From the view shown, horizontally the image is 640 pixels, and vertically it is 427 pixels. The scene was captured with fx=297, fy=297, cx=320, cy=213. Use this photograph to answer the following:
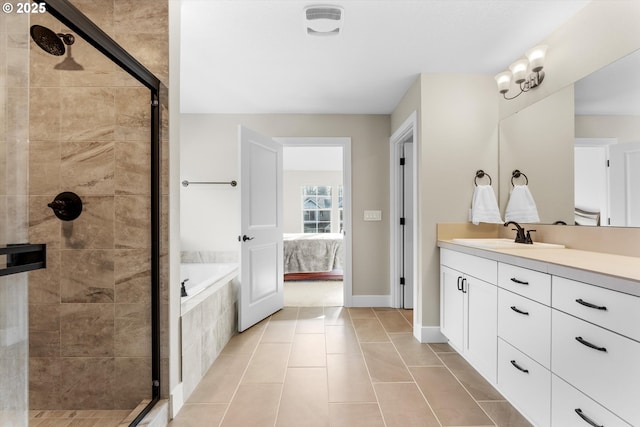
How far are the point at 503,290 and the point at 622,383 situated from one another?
0.74m

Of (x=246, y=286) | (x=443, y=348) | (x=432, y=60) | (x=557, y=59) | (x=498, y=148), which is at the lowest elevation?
(x=443, y=348)

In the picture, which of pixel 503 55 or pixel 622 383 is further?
pixel 503 55

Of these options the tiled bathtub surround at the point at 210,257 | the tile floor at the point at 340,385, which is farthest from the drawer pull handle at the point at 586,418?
the tiled bathtub surround at the point at 210,257

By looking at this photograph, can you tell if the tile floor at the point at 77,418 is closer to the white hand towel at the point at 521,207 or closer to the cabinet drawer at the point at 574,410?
the cabinet drawer at the point at 574,410

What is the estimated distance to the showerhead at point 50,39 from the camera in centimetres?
144

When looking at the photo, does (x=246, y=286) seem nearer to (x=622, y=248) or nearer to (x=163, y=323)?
(x=163, y=323)

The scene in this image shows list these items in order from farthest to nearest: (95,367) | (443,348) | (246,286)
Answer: (246,286), (443,348), (95,367)

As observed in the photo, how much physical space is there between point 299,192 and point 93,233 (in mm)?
6675

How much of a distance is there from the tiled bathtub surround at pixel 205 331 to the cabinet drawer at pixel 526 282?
1921 mm

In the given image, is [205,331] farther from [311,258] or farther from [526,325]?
[311,258]

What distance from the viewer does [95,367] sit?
1.62 meters

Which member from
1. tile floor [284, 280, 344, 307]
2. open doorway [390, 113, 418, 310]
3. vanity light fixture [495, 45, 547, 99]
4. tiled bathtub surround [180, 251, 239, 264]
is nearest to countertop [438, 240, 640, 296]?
vanity light fixture [495, 45, 547, 99]

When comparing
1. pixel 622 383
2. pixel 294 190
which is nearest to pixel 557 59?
pixel 622 383

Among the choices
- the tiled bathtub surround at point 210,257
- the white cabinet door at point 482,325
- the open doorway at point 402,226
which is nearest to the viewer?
the white cabinet door at point 482,325
